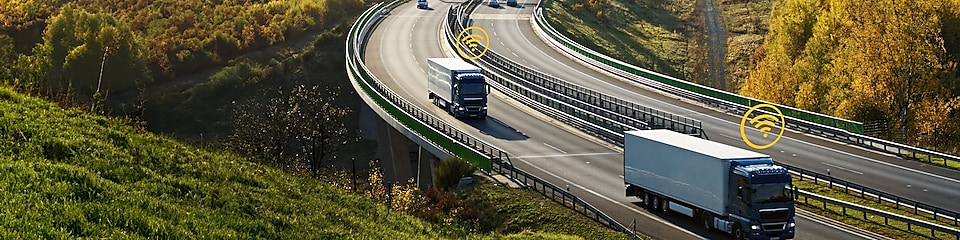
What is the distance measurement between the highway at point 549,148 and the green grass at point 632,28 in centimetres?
2455

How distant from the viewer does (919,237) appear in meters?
30.7

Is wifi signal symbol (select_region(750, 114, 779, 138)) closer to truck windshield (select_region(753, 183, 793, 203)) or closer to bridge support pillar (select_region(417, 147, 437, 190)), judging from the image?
bridge support pillar (select_region(417, 147, 437, 190))

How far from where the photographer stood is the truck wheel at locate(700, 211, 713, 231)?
1217 inches

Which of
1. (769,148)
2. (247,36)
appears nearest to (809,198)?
(769,148)

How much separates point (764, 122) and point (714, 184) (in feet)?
82.3

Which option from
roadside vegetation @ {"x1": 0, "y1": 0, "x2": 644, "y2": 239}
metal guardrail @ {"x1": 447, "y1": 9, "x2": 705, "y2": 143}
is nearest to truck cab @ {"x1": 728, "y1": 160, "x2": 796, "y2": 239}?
roadside vegetation @ {"x1": 0, "y1": 0, "x2": 644, "y2": 239}

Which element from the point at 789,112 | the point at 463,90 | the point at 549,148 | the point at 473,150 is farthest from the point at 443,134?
the point at 789,112

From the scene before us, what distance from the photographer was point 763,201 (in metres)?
28.9

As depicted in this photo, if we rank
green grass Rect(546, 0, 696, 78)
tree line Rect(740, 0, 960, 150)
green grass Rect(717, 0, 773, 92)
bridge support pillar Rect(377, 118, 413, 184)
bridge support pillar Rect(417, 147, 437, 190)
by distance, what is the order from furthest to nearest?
1. green grass Rect(546, 0, 696, 78)
2. green grass Rect(717, 0, 773, 92)
3. bridge support pillar Rect(377, 118, 413, 184)
4. tree line Rect(740, 0, 960, 150)
5. bridge support pillar Rect(417, 147, 437, 190)

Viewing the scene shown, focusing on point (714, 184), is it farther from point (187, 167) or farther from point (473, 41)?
point (473, 41)

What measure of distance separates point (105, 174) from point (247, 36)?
259ft

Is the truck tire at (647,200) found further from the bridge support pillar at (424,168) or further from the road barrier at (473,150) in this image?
the bridge support pillar at (424,168)

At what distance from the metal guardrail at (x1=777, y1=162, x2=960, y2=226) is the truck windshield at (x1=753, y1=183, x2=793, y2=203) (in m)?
6.40

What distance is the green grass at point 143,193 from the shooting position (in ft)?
50.5
